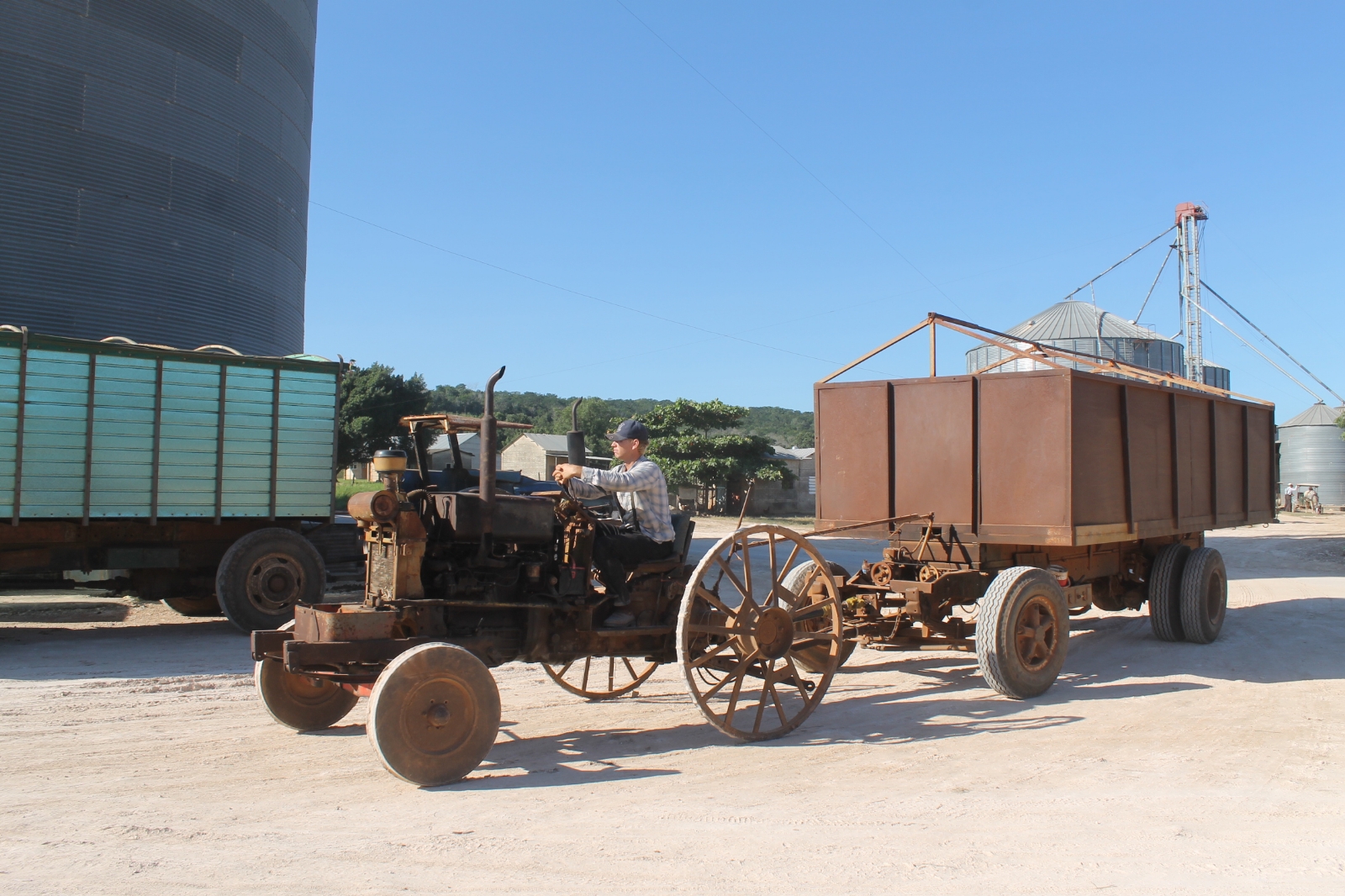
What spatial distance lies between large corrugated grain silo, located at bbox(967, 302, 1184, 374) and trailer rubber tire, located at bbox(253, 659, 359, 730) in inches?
1491

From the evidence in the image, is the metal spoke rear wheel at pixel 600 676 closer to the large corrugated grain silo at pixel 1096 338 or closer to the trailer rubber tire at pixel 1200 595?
the trailer rubber tire at pixel 1200 595

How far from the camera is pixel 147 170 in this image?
1934 cm

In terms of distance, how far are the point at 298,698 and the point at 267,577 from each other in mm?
4704

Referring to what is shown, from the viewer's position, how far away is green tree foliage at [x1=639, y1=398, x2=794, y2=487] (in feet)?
125

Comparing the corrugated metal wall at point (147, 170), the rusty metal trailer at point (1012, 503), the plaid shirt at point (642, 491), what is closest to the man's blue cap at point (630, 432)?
the plaid shirt at point (642, 491)

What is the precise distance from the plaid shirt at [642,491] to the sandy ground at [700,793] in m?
1.30

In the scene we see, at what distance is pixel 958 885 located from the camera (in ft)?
12.1

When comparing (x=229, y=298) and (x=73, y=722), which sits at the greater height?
(x=229, y=298)

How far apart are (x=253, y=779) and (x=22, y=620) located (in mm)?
8405

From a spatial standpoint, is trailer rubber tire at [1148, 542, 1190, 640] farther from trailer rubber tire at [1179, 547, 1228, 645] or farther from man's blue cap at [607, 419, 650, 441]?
man's blue cap at [607, 419, 650, 441]

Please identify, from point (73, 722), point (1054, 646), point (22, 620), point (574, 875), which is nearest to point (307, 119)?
point (22, 620)

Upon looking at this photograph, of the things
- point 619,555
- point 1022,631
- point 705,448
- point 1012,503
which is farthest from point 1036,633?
point 705,448

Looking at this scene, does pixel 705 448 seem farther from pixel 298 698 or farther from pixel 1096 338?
pixel 298 698

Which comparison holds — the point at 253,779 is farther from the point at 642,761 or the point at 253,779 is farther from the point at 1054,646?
the point at 1054,646
